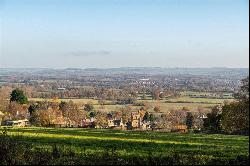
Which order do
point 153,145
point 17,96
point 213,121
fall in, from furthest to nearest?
point 17,96 → point 213,121 → point 153,145

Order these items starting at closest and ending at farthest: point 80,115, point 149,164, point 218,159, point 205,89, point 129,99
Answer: point 149,164 < point 218,159 < point 80,115 < point 129,99 < point 205,89

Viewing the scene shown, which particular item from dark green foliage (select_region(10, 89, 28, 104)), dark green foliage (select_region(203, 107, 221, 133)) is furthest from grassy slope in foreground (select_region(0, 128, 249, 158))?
dark green foliage (select_region(10, 89, 28, 104))

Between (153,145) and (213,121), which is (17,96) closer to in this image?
(213,121)

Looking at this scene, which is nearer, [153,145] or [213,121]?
[153,145]

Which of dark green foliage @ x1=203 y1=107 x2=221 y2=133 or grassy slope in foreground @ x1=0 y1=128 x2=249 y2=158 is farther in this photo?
dark green foliage @ x1=203 y1=107 x2=221 y2=133

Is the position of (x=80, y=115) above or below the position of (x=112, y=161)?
below

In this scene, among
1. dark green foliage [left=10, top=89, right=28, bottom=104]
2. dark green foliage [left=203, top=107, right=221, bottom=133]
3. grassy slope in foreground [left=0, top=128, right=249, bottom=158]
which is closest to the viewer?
grassy slope in foreground [left=0, top=128, right=249, bottom=158]

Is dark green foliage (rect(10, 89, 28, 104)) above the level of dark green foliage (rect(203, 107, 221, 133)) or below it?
above

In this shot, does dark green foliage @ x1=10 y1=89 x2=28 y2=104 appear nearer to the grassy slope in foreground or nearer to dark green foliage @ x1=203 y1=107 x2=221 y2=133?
dark green foliage @ x1=203 y1=107 x2=221 y2=133

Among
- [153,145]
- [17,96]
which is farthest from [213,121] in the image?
[17,96]

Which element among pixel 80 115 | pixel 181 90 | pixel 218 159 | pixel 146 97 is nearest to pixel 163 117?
pixel 80 115

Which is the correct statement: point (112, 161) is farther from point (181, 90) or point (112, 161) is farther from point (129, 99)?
point (181, 90)
